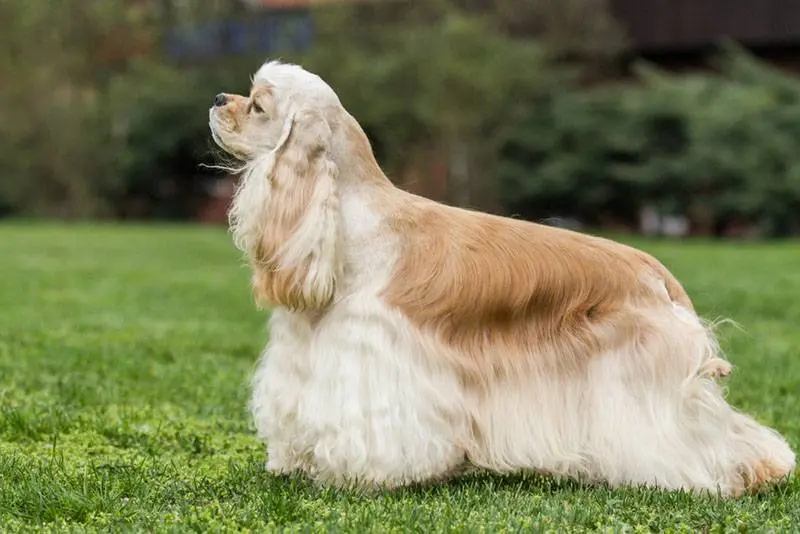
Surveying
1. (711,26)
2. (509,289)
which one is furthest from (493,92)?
(509,289)

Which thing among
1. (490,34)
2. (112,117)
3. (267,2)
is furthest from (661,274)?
(112,117)

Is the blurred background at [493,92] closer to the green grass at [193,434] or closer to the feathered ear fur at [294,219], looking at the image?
the green grass at [193,434]

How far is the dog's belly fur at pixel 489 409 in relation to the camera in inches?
164

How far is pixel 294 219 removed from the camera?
4.26m

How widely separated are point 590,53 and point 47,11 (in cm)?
1650

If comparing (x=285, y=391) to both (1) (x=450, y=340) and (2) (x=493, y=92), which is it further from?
(2) (x=493, y=92)

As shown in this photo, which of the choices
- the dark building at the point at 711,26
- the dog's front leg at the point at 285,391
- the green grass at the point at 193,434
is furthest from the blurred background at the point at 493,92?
the dog's front leg at the point at 285,391

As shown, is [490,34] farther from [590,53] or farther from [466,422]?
[466,422]

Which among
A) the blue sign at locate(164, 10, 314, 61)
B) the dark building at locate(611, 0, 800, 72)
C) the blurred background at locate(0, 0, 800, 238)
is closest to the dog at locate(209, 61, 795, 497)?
the blurred background at locate(0, 0, 800, 238)

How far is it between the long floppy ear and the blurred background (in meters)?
22.1

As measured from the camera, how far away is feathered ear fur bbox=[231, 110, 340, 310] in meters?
4.23

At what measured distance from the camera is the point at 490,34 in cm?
2827

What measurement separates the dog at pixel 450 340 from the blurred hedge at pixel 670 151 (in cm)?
2175

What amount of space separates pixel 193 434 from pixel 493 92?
77.0ft
